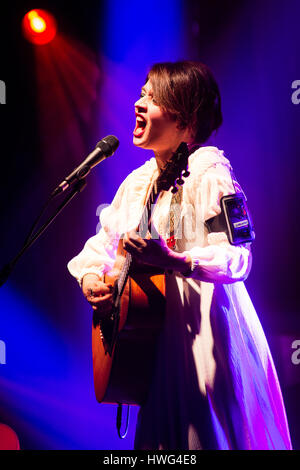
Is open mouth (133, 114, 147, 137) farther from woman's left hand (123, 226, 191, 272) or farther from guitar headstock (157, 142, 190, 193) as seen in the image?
woman's left hand (123, 226, 191, 272)

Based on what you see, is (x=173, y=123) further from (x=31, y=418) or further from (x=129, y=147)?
(x=31, y=418)

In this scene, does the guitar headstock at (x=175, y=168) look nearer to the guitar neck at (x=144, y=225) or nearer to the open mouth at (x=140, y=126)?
the guitar neck at (x=144, y=225)

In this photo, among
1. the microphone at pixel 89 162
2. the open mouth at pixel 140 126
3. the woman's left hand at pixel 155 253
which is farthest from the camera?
the open mouth at pixel 140 126

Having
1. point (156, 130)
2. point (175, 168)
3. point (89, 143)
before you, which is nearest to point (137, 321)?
point (175, 168)

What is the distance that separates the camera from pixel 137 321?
159 cm

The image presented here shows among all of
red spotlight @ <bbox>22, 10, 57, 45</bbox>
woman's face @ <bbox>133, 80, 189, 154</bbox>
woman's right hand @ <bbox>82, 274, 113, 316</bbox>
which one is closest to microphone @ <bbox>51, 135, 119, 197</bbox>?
woman's face @ <bbox>133, 80, 189, 154</bbox>

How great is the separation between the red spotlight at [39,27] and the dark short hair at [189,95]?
1.58 meters

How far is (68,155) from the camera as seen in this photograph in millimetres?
3152

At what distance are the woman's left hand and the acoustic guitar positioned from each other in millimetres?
188

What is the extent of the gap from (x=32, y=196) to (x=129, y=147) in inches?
30.4

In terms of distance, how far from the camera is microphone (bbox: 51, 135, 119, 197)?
169 centimetres

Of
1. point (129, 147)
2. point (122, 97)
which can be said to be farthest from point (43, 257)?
point (122, 97)

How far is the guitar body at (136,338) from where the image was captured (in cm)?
158

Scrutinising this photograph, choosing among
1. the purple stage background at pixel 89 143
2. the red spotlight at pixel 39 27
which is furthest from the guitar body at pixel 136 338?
the red spotlight at pixel 39 27
